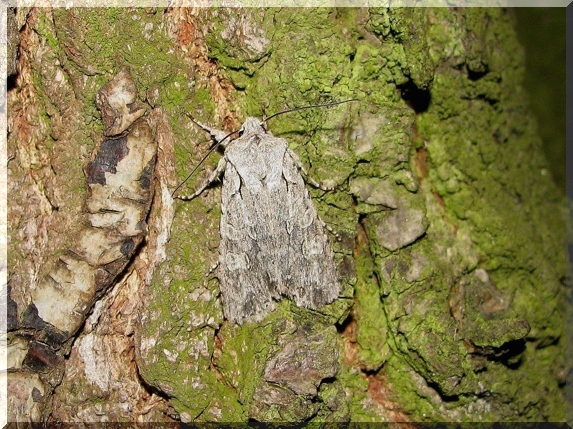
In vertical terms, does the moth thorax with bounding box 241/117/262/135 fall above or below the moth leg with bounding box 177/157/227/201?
above

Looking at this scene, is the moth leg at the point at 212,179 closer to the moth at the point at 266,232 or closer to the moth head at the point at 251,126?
the moth at the point at 266,232

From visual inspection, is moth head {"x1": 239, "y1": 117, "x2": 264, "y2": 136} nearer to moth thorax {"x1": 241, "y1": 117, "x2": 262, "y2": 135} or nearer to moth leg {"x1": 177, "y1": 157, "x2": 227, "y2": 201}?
moth thorax {"x1": 241, "y1": 117, "x2": 262, "y2": 135}

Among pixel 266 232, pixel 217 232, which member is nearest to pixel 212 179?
pixel 217 232

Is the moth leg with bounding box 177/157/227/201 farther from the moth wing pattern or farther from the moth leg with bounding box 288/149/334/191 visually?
the moth leg with bounding box 288/149/334/191

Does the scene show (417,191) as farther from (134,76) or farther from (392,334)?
(134,76)

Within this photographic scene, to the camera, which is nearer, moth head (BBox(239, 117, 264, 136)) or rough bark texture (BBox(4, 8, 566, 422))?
rough bark texture (BBox(4, 8, 566, 422))

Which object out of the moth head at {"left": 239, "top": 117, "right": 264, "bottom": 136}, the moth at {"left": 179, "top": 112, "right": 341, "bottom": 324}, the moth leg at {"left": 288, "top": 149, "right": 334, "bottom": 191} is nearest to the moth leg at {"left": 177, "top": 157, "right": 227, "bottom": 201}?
the moth at {"left": 179, "top": 112, "right": 341, "bottom": 324}

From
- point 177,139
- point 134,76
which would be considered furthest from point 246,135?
point 134,76

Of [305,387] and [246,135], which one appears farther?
[246,135]
